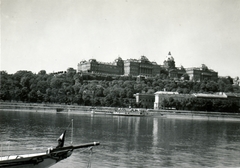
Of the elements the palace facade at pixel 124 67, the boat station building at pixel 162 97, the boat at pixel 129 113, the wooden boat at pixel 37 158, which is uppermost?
the palace facade at pixel 124 67

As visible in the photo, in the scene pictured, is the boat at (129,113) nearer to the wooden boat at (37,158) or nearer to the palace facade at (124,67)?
the palace facade at (124,67)

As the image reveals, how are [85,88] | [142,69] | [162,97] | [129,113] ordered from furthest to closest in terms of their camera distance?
[142,69]
[162,97]
[85,88]
[129,113]

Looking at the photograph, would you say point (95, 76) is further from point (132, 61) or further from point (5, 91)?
point (5, 91)

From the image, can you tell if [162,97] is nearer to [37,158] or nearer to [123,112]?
[123,112]

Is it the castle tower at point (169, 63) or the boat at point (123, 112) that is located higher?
the castle tower at point (169, 63)

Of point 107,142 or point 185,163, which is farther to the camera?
point 107,142

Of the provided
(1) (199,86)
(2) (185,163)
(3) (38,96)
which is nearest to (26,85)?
(3) (38,96)

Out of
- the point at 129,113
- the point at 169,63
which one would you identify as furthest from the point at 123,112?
the point at 169,63

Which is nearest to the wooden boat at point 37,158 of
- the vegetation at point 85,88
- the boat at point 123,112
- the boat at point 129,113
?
the boat at point 123,112
